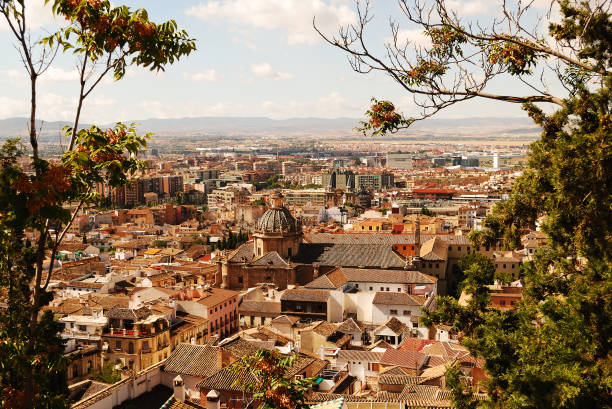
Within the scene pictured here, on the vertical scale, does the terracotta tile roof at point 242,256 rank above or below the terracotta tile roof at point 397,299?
above

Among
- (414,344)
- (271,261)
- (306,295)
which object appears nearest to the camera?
(414,344)

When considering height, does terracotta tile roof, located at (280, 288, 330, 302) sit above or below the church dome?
below

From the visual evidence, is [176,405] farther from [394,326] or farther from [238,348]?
[394,326]

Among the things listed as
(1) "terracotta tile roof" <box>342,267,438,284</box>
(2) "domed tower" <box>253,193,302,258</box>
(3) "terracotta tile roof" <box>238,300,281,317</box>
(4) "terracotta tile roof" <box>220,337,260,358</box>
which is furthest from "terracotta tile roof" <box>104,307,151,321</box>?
(2) "domed tower" <box>253,193,302,258</box>

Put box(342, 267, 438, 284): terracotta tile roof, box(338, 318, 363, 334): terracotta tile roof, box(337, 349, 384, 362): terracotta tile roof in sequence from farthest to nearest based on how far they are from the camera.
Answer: box(342, 267, 438, 284): terracotta tile roof
box(338, 318, 363, 334): terracotta tile roof
box(337, 349, 384, 362): terracotta tile roof

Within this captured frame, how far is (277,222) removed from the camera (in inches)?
1668

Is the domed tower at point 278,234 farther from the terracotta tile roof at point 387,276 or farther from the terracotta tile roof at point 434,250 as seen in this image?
the terracotta tile roof at point 434,250

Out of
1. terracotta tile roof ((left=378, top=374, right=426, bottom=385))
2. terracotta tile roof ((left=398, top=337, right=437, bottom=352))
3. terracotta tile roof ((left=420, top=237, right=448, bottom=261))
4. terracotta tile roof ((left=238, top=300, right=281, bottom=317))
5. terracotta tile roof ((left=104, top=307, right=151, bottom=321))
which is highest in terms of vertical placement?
terracotta tile roof ((left=378, top=374, right=426, bottom=385))

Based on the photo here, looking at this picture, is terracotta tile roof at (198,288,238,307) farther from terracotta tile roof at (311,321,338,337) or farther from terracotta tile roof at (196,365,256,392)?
terracotta tile roof at (196,365,256,392)

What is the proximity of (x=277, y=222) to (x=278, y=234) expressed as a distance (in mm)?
874

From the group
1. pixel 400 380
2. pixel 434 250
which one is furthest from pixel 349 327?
pixel 434 250

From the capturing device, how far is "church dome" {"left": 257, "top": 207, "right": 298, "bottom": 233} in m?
42.2

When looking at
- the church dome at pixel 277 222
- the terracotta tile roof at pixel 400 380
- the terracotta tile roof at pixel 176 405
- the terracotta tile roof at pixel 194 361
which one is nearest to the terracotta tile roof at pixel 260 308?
the church dome at pixel 277 222

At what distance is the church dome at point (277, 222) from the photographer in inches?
1663
